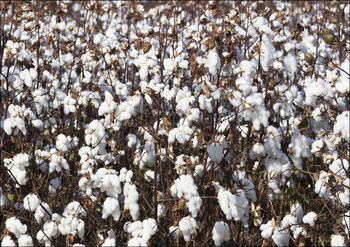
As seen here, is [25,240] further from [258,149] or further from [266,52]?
[266,52]

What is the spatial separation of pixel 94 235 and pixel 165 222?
562mm

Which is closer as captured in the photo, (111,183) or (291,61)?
(111,183)

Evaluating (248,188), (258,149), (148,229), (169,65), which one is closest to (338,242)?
(248,188)

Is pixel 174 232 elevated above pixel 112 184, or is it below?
below

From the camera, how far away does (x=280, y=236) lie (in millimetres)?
2766

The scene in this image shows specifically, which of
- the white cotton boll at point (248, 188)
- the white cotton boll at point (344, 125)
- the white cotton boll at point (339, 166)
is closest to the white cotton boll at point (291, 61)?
the white cotton boll at point (339, 166)

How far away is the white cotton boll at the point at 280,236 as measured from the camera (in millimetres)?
2754

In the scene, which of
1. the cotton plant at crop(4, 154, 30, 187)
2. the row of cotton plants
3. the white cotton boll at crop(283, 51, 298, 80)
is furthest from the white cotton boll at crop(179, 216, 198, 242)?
the white cotton boll at crop(283, 51, 298, 80)


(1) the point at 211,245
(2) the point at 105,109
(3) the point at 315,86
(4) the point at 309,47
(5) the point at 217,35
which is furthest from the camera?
(4) the point at 309,47

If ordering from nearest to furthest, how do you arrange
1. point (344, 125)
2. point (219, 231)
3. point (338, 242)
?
point (344, 125) → point (338, 242) → point (219, 231)

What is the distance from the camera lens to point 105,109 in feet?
8.89

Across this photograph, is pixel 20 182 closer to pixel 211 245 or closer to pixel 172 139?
pixel 172 139

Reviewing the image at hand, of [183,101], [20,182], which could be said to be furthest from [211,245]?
[20,182]

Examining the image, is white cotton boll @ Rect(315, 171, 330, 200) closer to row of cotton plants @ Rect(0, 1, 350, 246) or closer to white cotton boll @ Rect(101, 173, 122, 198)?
row of cotton plants @ Rect(0, 1, 350, 246)
